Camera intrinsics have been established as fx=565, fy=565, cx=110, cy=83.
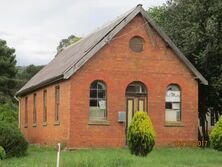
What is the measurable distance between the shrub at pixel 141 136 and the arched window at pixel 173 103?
932cm

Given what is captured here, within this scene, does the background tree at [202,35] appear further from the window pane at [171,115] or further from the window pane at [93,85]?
the window pane at [93,85]

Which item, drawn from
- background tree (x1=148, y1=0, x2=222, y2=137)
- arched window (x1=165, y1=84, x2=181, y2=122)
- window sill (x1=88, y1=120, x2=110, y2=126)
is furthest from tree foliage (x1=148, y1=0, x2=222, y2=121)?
window sill (x1=88, y1=120, x2=110, y2=126)

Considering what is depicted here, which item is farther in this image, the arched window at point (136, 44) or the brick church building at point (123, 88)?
the arched window at point (136, 44)

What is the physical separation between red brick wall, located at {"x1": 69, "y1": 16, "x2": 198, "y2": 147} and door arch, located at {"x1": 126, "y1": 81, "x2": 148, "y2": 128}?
294mm

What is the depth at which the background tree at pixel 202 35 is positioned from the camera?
33469mm

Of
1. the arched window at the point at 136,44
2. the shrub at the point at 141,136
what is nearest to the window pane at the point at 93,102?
the arched window at the point at 136,44

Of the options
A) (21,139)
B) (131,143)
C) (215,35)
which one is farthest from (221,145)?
(215,35)

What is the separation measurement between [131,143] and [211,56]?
1300cm

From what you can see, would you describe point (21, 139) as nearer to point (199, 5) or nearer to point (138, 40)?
point (138, 40)

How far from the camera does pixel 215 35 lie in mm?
33469

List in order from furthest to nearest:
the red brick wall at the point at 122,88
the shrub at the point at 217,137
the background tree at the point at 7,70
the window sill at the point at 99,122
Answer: the background tree at the point at 7,70 → the window sill at the point at 99,122 → the red brick wall at the point at 122,88 → the shrub at the point at 217,137

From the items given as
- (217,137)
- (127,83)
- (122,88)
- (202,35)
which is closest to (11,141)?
(122,88)

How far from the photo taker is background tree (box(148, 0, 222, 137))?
1318 inches

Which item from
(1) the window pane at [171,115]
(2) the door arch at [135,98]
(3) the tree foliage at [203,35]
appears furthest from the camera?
(3) the tree foliage at [203,35]
